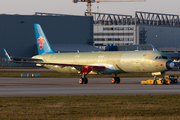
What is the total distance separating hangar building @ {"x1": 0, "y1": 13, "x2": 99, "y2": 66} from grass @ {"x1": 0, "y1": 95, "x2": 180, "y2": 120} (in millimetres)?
110585

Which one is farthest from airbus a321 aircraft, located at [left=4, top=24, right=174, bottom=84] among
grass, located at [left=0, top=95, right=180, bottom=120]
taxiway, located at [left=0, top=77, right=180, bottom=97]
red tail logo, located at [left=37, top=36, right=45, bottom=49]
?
grass, located at [left=0, top=95, right=180, bottom=120]

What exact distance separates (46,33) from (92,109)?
12014 centimetres

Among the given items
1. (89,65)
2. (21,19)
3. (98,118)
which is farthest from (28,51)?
(98,118)

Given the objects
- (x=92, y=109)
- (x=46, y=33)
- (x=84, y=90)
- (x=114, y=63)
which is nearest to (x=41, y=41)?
(x=114, y=63)

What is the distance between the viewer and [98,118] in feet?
60.1

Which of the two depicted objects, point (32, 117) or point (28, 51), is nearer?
point (32, 117)

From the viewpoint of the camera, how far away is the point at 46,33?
140 m

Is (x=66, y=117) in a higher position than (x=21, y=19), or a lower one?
lower

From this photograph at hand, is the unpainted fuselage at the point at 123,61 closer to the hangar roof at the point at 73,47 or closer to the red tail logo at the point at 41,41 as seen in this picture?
the red tail logo at the point at 41,41

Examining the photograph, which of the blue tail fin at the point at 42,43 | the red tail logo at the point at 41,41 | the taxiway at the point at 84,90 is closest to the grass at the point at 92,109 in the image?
the taxiway at the point at 84,90

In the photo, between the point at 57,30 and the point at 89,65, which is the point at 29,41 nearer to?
the point at 57,30

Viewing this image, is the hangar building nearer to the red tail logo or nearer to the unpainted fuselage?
the red tail logo

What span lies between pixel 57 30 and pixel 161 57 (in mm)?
99925

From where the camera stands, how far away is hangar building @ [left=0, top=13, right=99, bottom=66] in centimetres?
13388
